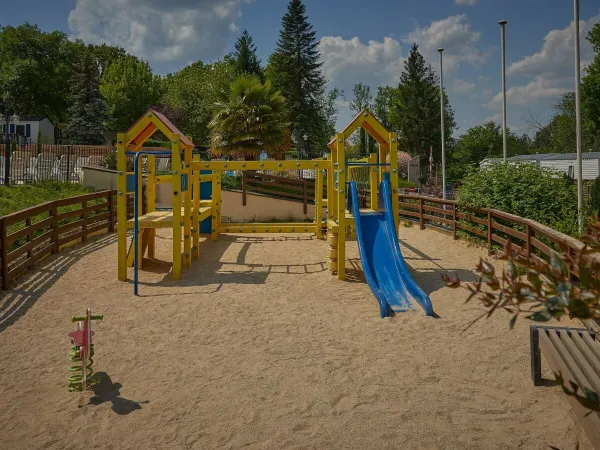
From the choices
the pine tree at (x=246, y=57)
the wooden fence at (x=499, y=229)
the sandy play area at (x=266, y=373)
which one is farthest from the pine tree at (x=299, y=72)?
the sandy play area at (x=266, y=373)

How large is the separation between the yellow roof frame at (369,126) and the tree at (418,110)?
1574 inches

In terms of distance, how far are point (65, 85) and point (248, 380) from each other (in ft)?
204

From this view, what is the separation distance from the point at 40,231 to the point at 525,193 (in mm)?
10102

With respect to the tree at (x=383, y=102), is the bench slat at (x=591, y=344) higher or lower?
lower

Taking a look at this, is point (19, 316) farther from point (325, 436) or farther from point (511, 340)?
point (511, 340)

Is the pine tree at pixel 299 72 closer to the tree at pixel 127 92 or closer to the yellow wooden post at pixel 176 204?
the tree at pixel 127 92

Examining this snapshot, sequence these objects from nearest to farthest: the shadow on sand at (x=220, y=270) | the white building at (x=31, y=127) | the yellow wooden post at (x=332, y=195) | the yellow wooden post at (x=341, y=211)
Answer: the shadow on sand at (x=220, y=270)
the yellow wooden post at (x=341, y=211)
the yellow wooden post at (x=332, y=195)
the white building at (x=31, y=127)

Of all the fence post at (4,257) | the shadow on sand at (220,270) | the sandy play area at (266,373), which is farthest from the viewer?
the shadow on sand at (220,270)

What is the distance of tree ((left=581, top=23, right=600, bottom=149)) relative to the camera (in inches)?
1553

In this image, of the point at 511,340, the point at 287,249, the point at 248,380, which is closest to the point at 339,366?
the point at 248,380

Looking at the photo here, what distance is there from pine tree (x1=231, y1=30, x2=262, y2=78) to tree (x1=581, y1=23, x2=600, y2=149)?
26.4 meters

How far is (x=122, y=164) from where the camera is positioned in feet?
29.3

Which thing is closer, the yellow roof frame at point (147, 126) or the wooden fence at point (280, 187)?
the yellow roof frame at point (147, 126)

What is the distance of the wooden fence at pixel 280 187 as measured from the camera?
18.6m
